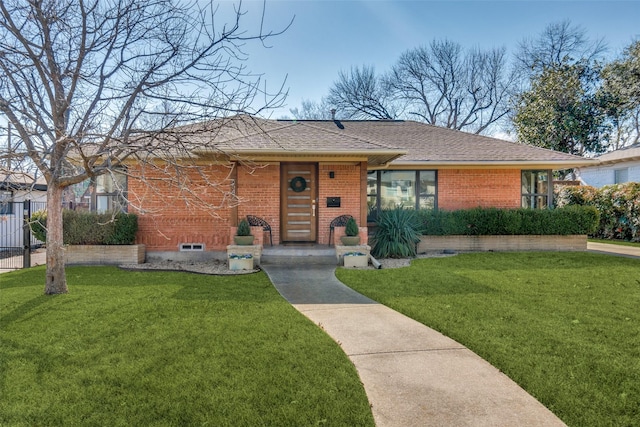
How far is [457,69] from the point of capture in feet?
99.3

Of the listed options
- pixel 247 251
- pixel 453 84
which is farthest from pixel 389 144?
pixel 453 84

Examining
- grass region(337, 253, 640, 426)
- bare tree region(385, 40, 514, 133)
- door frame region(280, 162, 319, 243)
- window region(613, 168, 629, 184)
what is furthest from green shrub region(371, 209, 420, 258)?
bare tree region(385, 40, 514, 133)

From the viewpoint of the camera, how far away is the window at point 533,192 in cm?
1320

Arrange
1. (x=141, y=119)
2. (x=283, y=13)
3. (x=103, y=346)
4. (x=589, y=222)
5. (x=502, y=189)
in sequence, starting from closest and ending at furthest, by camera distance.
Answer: (x=103, y=346) → (x=283, y=13) → (x=141, y=119) → (x=589, y=222) → (x=502, y=189)

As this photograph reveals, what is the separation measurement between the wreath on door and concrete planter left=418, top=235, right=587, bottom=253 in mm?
4114

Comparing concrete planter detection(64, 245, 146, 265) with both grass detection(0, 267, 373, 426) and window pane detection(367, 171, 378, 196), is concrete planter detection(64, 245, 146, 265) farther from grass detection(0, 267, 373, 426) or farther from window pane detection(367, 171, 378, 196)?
window pane detection(367, 171, 378, 196)

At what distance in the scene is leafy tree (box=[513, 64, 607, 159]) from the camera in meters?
21.1

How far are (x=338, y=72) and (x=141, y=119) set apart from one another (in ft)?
85.9

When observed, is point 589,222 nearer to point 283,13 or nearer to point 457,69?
point 283,13

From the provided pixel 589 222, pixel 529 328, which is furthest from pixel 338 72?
pixel 529 328

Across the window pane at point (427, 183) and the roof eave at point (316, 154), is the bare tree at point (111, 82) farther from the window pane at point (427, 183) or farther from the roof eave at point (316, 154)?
the window pane at point (427, 183)

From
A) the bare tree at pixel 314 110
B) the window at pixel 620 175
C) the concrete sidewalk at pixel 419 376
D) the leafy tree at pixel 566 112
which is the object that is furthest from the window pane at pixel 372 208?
the bare tree at pixel 314 110

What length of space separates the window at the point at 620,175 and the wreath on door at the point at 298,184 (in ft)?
61.7

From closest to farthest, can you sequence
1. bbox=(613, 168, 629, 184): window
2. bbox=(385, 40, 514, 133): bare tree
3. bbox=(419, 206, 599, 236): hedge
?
bbox=(419, 206, 599, 236): hedge → bbox=(613, 168, 629, 184): window → bbox=(385, 40, 514, 133): bare tree
